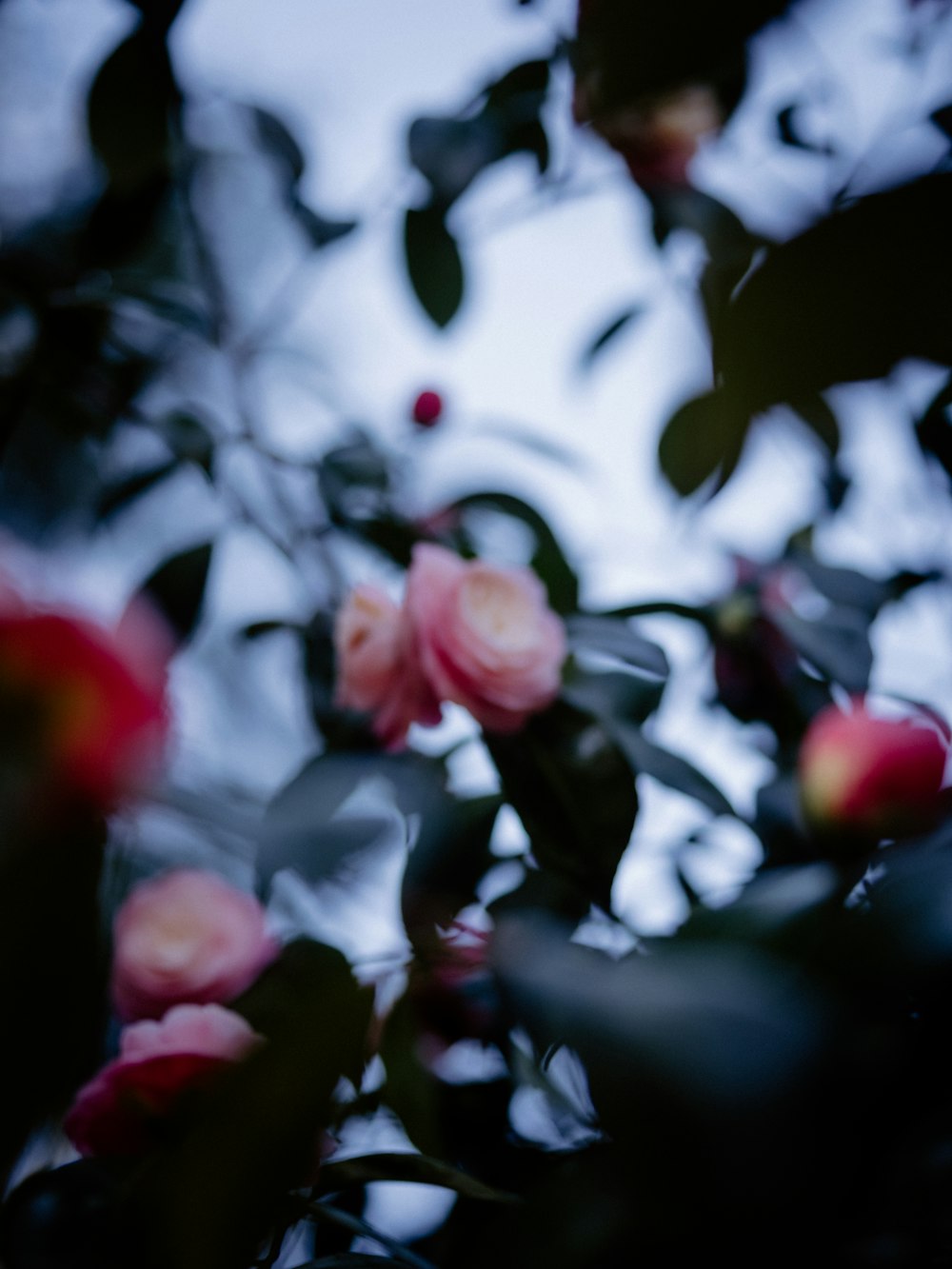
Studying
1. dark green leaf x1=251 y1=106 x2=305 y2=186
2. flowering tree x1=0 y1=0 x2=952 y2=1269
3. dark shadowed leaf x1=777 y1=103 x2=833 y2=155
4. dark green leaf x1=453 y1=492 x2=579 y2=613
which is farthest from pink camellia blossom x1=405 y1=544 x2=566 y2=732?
dark shadowed leaf x1=777 y1=103 x2=833 y2=155

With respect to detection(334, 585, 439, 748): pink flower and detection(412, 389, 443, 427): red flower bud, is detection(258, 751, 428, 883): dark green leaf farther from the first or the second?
detection(412, 389, 443, 427): red flower bud

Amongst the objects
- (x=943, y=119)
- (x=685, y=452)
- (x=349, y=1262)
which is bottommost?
(x=349, y=1262)

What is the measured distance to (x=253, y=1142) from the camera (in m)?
0.23

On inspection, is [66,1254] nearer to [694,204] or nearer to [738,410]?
[738,410]

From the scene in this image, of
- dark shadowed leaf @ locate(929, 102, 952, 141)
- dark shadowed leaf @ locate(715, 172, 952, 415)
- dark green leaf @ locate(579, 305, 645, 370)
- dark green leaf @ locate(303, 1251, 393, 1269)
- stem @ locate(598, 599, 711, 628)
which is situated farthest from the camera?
dark green leaf @ locate(579, 305, 645, 370)

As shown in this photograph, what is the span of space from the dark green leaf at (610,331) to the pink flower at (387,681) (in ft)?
1.65

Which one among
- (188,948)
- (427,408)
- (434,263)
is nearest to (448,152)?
(434,263)

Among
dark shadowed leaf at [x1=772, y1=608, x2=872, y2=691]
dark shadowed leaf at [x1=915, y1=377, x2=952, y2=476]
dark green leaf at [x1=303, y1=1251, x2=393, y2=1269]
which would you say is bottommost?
dark shadowed leaf at [x1=772, y1=608, x2=872, y2=691]

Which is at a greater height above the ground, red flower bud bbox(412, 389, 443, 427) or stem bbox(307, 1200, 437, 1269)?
red flower bud bbox(412, 389, 443, 427)

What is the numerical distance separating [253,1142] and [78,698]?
125mm

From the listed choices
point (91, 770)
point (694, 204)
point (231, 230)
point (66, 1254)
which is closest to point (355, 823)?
point (66, 1254)

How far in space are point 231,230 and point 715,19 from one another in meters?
2.17

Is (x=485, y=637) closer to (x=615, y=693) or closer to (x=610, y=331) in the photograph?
(x=615, y=693)

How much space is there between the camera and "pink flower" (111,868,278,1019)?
21.9 inches
